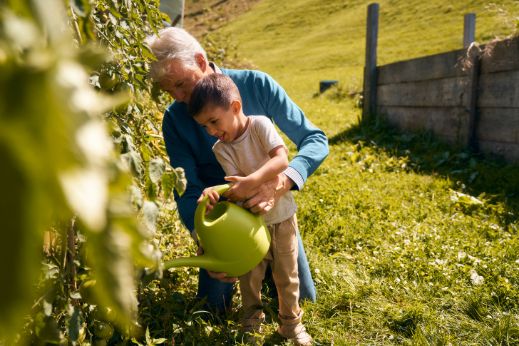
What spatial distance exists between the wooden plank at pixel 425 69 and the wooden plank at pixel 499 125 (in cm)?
48

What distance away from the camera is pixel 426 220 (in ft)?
10.4

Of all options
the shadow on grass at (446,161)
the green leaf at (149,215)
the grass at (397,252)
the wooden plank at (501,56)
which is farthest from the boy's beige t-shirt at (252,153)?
the wooden plank at (501,56)

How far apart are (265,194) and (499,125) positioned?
2862 millimetres

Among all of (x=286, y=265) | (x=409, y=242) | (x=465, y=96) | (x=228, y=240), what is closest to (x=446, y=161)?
(x=465, y=96)

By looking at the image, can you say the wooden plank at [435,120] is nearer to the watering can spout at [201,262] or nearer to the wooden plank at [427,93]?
the wooden plank at [427,93]

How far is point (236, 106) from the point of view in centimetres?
202

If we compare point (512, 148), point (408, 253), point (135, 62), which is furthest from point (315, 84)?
point (135, 62)

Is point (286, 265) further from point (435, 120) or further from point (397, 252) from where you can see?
point (435, 120)

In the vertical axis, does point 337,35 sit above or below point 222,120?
below

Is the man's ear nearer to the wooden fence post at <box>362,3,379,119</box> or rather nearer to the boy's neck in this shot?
the boy's neck

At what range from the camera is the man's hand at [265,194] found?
5.98 feet

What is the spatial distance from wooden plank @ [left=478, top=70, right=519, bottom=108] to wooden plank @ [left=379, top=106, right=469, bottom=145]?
240mm

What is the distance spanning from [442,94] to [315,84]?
9.21 m

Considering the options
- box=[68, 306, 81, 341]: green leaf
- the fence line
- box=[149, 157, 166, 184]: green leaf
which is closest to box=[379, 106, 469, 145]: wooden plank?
the fence line
